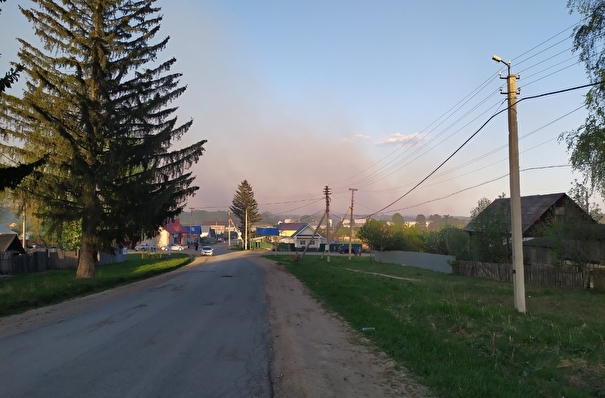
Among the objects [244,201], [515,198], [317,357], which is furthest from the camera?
[244,201]

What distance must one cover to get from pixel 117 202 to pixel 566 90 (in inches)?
755

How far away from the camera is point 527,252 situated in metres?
31.8

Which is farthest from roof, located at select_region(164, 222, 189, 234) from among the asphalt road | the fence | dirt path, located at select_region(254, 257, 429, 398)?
dirt path, located at select_region(254, 257, 429, 398)

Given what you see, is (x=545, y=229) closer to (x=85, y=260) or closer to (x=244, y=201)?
(x=85, y=260)

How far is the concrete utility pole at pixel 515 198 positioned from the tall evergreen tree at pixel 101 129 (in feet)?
49.6

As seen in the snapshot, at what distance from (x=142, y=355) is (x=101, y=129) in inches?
679

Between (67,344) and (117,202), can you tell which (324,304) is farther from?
(117,202)

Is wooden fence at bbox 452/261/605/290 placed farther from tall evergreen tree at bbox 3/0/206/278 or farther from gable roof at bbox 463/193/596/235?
tall evergreen tree at bbox 3/0/206/278

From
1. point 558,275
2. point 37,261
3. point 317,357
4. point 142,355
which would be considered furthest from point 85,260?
point 558,275

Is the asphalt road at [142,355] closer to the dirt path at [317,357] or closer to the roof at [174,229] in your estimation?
the dirt path at [317,357]

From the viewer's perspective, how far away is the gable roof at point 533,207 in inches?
1287

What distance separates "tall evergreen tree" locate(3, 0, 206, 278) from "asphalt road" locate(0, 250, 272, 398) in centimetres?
951

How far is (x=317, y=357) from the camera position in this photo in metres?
7.51

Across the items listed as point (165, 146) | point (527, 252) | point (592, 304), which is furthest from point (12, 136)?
point (527, 252)
